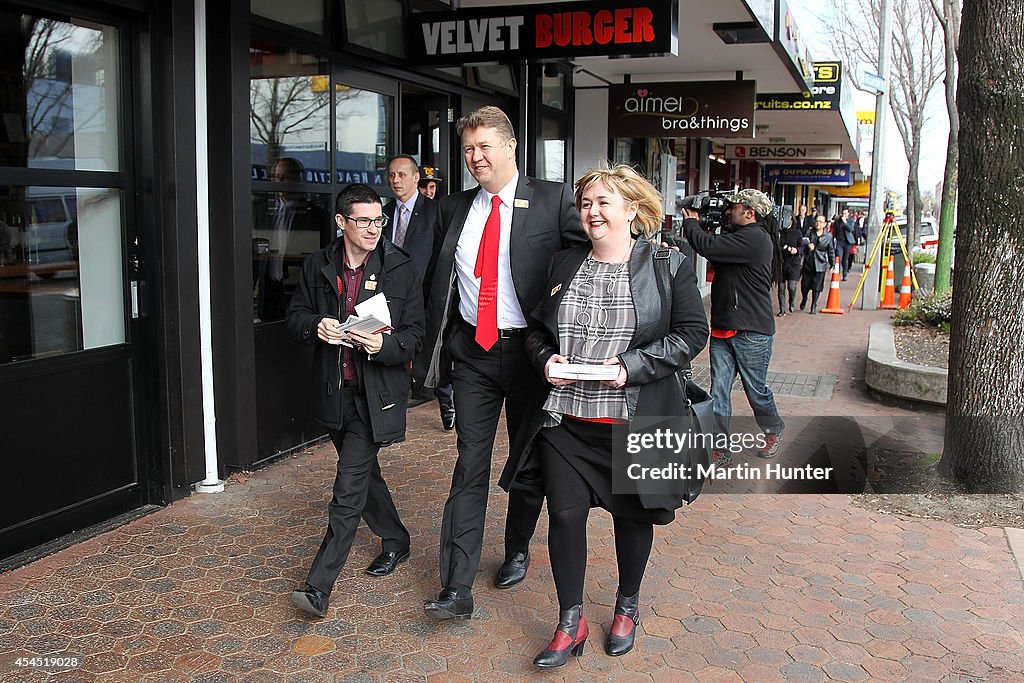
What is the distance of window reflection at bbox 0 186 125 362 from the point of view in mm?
4684

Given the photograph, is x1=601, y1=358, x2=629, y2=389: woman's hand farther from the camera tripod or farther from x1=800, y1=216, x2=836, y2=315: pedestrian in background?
the camera tripod

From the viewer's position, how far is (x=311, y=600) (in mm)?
4133

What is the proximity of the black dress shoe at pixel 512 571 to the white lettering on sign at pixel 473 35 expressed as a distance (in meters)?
3.92

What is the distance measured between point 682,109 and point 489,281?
26.7 feet

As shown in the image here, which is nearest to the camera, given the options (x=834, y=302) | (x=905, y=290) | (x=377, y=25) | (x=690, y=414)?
(x=690, y=414)

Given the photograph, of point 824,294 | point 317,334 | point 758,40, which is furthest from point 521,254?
point 824,294

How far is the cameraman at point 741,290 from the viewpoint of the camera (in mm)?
6562

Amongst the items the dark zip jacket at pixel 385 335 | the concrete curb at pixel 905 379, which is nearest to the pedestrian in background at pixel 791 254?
the concrete curb at pixel 905 379

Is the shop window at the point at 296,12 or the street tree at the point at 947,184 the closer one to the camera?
→ the shop window at the point at 296,12

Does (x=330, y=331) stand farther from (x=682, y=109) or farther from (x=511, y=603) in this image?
(x=682, y=109)

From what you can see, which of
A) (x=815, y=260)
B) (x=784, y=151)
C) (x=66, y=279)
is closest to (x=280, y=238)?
(x=66, y=279)

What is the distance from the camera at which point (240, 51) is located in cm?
595

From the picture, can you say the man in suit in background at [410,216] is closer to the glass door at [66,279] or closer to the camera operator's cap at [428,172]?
the camera operator's cap at [428,172]

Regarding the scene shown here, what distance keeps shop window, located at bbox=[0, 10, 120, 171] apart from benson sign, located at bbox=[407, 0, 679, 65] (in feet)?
9.25
